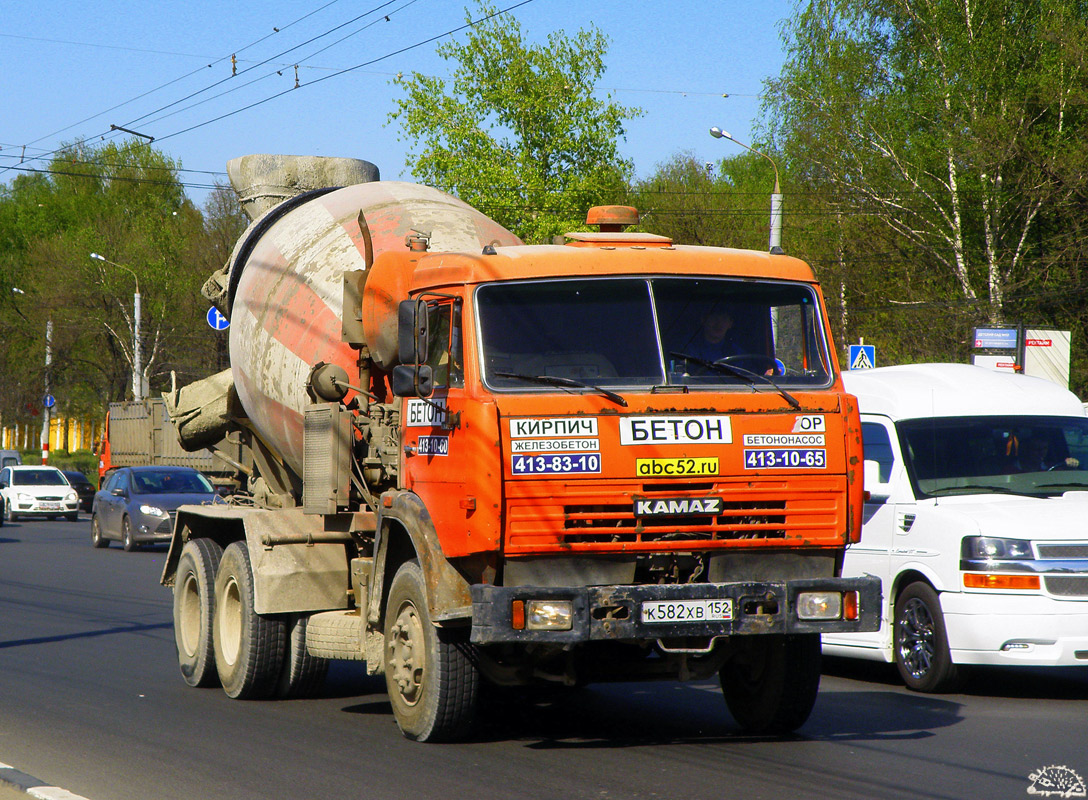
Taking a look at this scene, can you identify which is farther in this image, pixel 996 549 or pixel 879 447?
pixel 879 447

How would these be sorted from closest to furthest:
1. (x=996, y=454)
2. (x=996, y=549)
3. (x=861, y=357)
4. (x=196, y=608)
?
1. (x=996, y=549)
2. (x=996, y=454)
3. (x=196, y=608)
4. (x=861, y=357)

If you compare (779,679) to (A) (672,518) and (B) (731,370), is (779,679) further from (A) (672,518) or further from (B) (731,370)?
(B) (731,370)

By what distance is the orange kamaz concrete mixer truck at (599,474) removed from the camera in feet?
23.3

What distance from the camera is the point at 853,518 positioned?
296 inches

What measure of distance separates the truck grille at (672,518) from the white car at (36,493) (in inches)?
1385

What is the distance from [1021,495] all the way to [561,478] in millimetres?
4489

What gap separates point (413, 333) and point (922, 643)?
4610mm

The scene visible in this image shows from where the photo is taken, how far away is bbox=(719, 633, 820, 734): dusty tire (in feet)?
26.7

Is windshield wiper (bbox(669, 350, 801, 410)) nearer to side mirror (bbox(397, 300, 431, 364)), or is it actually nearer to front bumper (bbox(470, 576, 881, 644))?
front bumper (bbox(470, 576, 881, 644))

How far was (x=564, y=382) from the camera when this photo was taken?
7.24 metres

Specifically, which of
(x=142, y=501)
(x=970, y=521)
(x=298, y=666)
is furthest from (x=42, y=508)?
(x=970, y=521)

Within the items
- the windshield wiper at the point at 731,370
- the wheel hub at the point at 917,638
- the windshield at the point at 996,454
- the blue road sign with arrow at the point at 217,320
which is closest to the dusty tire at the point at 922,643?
the wheel hub at the point at 917,638

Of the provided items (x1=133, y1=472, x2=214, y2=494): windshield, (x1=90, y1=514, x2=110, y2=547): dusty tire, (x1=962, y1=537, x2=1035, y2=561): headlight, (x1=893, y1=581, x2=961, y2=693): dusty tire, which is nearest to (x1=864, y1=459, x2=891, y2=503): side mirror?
(x1=893, y1=581, x2=961, y2=693): dusty tire

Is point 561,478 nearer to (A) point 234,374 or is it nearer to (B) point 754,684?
(B) point 754,684
